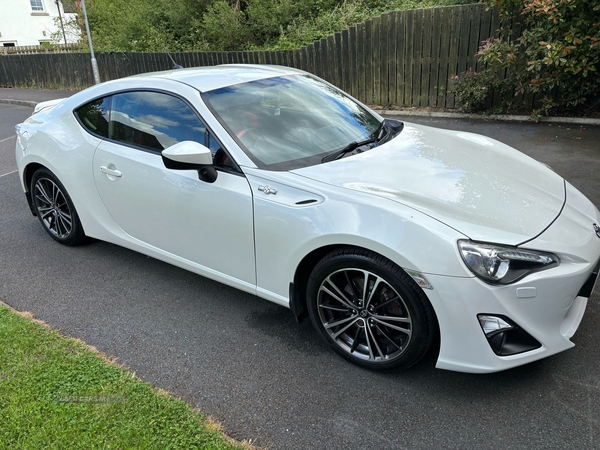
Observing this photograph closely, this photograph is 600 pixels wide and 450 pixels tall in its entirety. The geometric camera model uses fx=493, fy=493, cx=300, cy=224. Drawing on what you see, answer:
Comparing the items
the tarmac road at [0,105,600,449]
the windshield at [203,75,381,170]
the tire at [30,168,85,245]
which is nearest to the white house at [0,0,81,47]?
the tire at [30,168,85,245]

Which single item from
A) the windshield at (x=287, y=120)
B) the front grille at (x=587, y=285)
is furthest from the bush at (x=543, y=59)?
the front grille at (x=587, y=285)

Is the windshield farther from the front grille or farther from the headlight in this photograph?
the front grille

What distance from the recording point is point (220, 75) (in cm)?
371

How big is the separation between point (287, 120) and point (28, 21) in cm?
3514

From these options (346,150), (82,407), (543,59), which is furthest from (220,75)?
(543,59)

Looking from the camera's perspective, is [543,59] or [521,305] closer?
[521,305]

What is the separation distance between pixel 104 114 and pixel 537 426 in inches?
143

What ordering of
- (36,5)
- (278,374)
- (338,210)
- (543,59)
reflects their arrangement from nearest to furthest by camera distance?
(338,210)
(278,374)
(543,59)
(36,5)

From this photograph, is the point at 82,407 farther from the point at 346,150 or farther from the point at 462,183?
the point at 462,183

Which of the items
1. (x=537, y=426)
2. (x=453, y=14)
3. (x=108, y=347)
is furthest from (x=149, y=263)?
(x=453, y=14)

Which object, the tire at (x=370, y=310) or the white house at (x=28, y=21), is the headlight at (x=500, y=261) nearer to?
the tire at (x=370, y=310)

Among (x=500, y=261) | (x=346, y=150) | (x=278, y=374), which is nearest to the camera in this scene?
(x=500, y=261)

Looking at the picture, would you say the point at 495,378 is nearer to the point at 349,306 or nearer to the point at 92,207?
the point at 349,306

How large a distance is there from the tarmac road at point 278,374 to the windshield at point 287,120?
3.74ft
